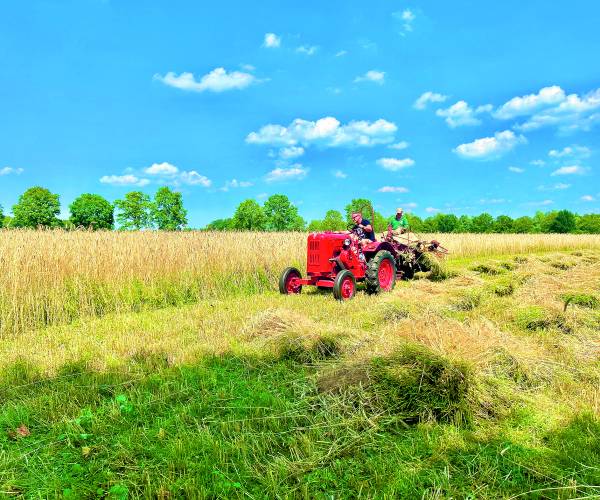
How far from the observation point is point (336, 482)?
2.16 m

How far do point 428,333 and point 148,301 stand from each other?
589 cm

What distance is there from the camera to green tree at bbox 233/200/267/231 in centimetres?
6069

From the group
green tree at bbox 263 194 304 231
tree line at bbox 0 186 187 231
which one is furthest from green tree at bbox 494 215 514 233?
tree line at bbox 0 186 187 231

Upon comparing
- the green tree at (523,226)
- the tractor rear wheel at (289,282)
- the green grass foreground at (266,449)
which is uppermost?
the green tree at (523,226)

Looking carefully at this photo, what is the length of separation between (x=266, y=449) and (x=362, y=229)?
6460mm

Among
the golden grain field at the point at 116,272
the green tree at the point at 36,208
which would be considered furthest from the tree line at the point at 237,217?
the golden grain field at the point at 116,272

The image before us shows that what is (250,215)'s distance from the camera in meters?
61.2

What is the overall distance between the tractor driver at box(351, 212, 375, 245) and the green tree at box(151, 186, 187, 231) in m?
51.0

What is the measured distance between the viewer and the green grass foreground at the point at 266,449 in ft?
6.98

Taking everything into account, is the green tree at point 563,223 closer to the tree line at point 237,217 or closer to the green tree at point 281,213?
the tree line at point 237,217

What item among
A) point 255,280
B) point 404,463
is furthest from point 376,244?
point 404,463

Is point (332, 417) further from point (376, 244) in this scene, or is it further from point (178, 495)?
point (376, 244)

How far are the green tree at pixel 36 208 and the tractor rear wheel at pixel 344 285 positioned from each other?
2000 inches

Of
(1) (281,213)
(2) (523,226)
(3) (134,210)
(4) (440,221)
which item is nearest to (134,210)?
(3) (134,210)
